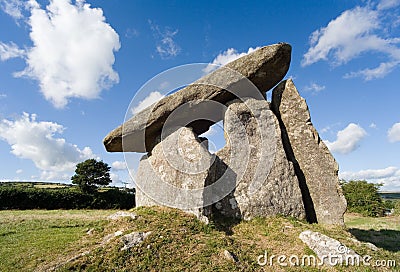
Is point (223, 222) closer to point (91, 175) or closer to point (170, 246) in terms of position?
point (170, 246)

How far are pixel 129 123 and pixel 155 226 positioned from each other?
4.42 m

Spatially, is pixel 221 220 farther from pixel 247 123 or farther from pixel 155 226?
pixel 247 123

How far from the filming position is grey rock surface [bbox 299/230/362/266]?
6687 mm

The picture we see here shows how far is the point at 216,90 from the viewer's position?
10.2 metres

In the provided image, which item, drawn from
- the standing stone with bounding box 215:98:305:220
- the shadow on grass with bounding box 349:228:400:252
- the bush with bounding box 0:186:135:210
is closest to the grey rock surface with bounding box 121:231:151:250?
the standing stone with bounding box 215:98:305:220

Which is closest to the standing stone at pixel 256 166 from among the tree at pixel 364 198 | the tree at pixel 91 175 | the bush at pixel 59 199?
the tree at pixel 364 198

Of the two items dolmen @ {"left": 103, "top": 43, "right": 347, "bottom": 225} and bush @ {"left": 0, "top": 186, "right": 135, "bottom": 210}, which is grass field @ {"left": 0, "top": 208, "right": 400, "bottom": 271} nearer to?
dolmen @ {"left": 103, "top": 43, "right": 347, "bottom": 225}

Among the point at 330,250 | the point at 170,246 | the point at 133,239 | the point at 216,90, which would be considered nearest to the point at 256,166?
the point at 216,90

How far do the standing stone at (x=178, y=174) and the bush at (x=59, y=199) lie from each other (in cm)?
1903

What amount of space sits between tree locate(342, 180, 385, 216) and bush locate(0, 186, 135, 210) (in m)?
20.7

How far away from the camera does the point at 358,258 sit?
678 centimetres

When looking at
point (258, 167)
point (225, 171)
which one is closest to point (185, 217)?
point (225, 171)

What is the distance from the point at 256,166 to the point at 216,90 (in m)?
3.03

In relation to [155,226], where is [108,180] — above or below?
above
